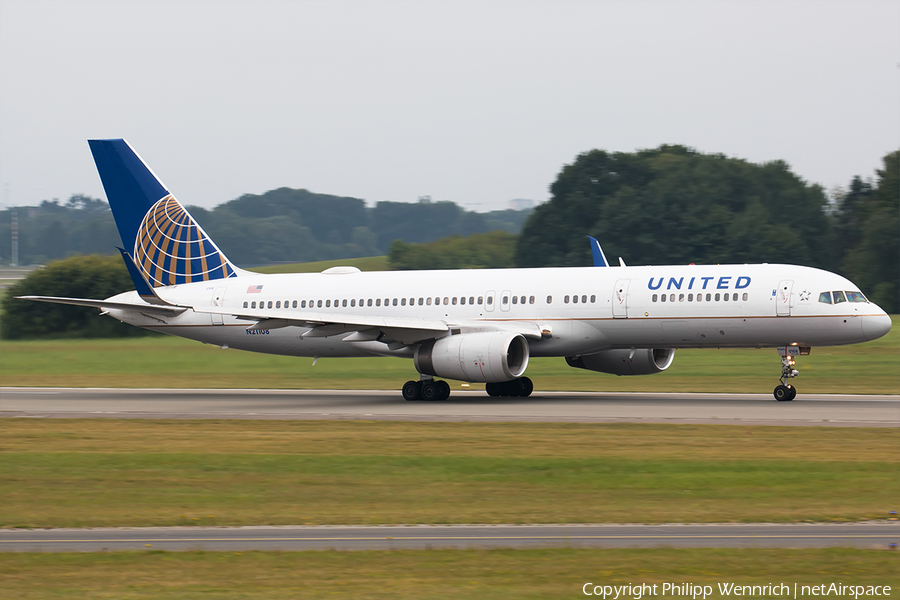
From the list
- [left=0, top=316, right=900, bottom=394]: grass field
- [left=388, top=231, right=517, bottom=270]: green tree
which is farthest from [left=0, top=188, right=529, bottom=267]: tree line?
[left=0, top=316, right=900, bottom=394]: grass field

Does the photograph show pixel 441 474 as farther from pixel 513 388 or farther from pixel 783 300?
pixel 513 388

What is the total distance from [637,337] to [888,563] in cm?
2174

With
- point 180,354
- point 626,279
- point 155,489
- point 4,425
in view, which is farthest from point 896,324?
point 155,489

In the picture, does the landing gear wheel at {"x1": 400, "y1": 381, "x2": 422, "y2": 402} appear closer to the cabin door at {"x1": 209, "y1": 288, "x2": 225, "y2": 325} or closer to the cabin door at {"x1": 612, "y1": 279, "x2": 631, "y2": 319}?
the cabin door at {"x1": 612, "y1": 279, "x2": 631, "y2": 319}

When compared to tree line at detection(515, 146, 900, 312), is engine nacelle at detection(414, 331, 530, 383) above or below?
below

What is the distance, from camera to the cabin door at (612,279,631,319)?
106ft

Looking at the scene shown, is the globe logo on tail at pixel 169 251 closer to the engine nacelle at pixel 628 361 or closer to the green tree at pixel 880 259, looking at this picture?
the engine nacelle at pixel 628 361

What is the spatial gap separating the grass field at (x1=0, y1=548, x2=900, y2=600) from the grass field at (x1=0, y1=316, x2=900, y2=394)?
25778mm

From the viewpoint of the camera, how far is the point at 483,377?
104ft

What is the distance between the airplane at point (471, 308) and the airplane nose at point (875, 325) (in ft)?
0.12

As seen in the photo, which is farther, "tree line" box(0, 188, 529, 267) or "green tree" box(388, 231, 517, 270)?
"tree line" box(0, 188, 529, 267)

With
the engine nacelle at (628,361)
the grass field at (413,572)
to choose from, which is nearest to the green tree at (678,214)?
the engine nacelle at (628,361)

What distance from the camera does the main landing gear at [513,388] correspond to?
3503 cm

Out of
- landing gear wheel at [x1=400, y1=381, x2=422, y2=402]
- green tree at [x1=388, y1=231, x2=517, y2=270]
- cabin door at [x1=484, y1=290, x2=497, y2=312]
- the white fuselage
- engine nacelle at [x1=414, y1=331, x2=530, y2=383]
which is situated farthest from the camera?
green tree at [x1=388, y1=231, x2=517, y2=270]
